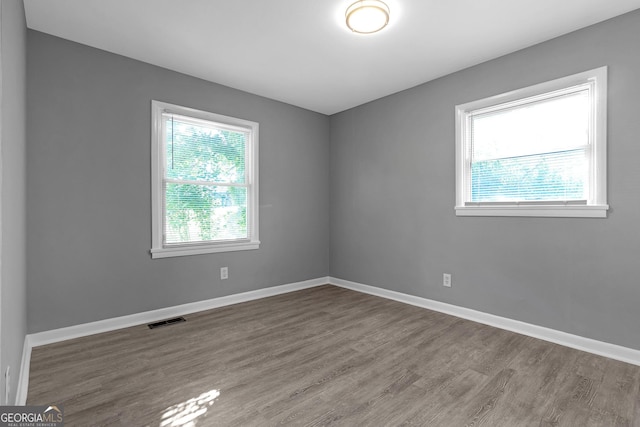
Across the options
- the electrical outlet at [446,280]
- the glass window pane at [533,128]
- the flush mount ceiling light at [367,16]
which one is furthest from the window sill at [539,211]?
the flush mount ceiling light at [367,16]

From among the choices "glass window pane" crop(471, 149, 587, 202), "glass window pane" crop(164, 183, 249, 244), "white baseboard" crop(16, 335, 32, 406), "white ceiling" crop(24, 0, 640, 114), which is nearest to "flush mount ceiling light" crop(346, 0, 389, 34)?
"white ceiling" crop(24, 0, 640, 114)

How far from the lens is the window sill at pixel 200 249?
10.6 feet

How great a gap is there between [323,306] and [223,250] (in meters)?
1.38

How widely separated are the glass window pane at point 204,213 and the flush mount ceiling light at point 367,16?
7.58ft

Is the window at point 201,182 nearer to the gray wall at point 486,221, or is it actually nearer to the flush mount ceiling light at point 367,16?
the gray wall at point 486,221

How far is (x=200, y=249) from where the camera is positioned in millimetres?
3514

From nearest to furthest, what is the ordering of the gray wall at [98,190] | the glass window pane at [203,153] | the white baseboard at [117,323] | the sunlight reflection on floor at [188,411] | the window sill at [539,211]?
1. the sunlight reflection on floor at [188,411]
2. the white baseboard at [117,323]
3. the window sill at [539,211]
4. the gray wall at [98,190]
5. the glass window pane at [203,153]

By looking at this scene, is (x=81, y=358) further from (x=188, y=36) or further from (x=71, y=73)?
(x=188, y=36)

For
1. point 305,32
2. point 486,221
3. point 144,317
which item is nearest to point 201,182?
point 144,317

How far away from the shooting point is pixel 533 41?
2.74m

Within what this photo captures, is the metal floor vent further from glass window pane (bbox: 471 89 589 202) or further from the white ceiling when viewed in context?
glass window pane (bbox: 471 89 589 202)

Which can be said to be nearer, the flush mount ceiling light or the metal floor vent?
the flush mount ceiling light

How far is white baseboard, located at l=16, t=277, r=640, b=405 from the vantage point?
234 cm

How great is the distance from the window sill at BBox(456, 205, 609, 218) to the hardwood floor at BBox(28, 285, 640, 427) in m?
1.11
